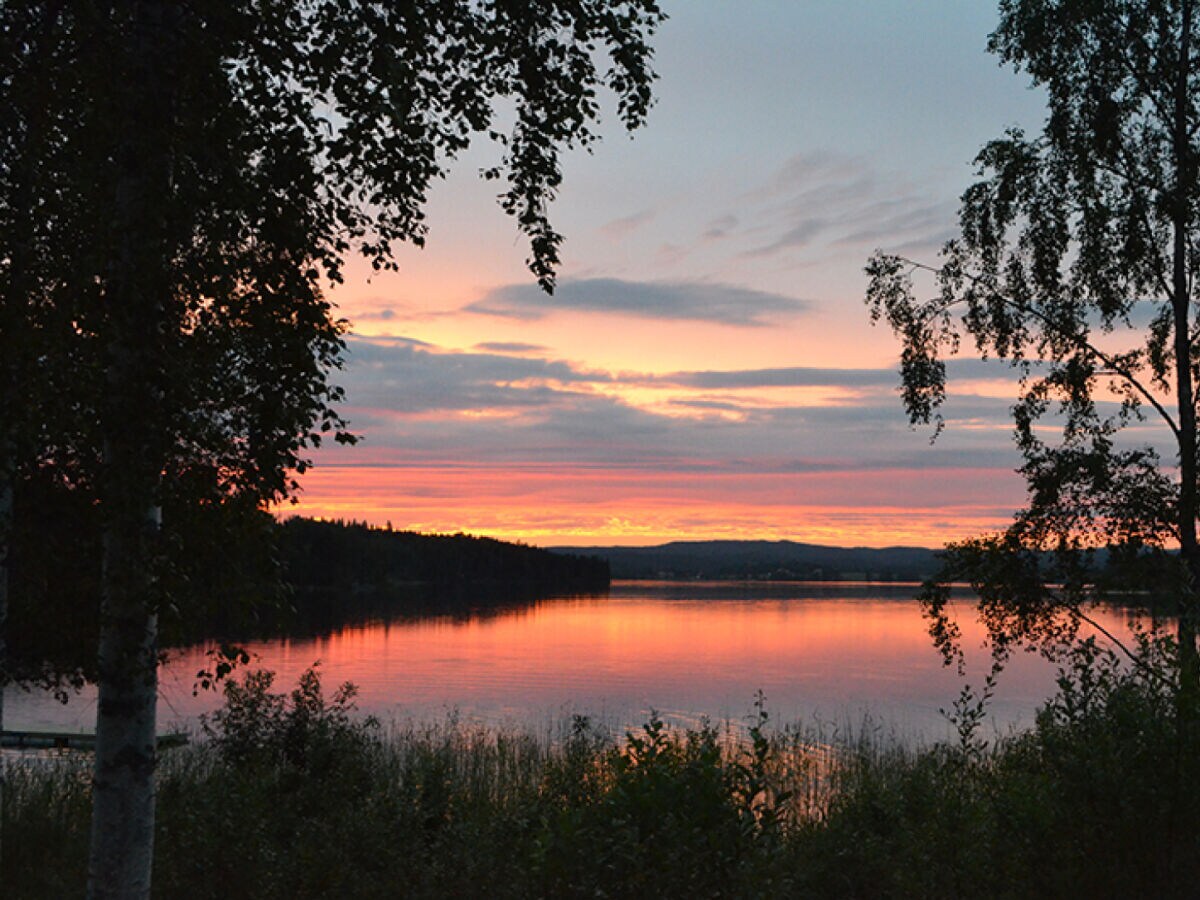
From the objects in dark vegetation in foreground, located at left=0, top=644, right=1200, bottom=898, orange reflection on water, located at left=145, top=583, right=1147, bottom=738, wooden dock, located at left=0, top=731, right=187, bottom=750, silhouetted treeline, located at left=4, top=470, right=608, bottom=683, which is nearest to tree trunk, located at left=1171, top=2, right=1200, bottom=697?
dark vegetation in foreground, located at left=0, top=644, right=1200, bottom=898

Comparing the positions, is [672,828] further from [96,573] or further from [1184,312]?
[1184,312]

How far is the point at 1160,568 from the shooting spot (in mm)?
17609

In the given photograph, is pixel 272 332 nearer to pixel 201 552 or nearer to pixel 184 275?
pixel 184 275

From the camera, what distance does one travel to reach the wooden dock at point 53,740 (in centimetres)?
2705

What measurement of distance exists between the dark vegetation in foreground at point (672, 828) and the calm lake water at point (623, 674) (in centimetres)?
812

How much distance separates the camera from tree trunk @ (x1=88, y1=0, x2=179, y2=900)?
6.67 meters

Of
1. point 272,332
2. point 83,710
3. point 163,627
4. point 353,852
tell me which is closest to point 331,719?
point 353,852

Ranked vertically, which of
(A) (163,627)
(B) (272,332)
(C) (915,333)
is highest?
(C) (915,333)

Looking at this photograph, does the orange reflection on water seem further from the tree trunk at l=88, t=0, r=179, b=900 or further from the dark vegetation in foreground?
the tree trunk at l=88, t=0, r=179, b=900

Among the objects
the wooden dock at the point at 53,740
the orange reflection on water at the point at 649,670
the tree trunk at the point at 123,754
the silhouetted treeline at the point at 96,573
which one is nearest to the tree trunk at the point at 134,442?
the tree trunk at the point at 123,754

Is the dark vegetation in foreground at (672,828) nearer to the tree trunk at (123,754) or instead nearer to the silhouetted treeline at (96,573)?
the silhouetted treeline at (96,573)

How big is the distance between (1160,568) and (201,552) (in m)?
15.8

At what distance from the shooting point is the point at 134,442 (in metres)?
6.70

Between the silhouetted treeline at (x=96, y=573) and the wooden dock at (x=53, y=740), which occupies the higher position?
the silhouetted treeline at (x=96, y=573)
